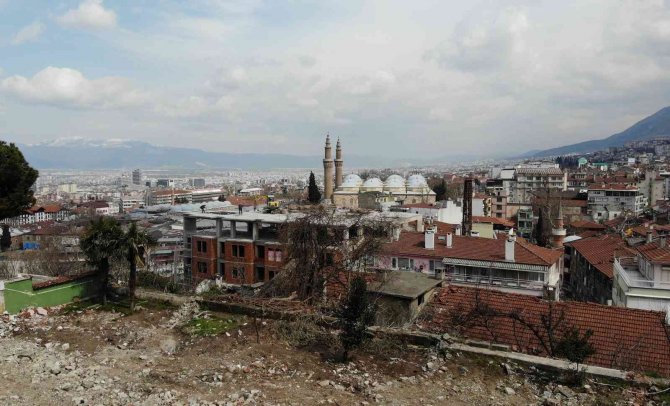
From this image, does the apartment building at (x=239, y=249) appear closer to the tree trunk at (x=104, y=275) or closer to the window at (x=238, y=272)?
the window at (x=238, y=272)

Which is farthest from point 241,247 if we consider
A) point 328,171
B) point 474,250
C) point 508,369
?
point 328,171

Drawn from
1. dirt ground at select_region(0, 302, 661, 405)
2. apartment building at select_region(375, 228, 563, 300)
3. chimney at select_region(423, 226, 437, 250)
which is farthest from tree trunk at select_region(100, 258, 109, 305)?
chimney at select_region(423, 226, 437, 250)

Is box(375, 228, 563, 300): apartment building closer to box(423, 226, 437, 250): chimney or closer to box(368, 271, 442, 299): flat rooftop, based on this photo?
box(423, 226, 437, 250): chimney

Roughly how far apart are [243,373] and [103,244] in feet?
28.4

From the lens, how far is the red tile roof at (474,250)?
911 inches

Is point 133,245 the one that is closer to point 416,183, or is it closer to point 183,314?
point 183,314

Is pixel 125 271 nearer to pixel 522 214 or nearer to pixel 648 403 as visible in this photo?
pixel 648 403

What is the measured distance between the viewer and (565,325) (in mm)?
13328

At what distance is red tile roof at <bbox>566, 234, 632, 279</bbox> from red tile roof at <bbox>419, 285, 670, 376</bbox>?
31.2 ft

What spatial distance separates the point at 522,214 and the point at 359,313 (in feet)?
176

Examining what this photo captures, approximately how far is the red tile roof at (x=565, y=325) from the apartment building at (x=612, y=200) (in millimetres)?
56205

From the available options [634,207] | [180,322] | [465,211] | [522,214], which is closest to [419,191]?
[522,214]

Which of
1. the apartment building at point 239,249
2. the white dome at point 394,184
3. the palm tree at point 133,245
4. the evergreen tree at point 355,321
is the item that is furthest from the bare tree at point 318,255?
the white dome at point 394,184

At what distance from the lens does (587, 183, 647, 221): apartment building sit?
215 feet
